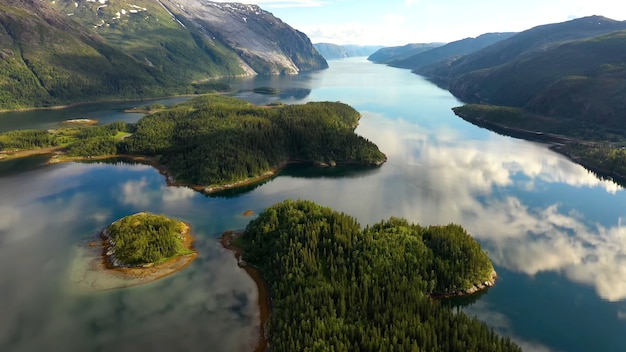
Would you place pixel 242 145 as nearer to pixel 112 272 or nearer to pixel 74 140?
pixel 112 272

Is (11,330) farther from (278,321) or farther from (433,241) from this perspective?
(433,241)

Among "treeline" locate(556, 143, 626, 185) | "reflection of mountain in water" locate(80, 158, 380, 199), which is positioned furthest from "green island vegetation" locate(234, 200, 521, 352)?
"treeline" locate(556, 143, 626, 185)

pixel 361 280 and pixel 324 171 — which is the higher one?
pixel 324 171

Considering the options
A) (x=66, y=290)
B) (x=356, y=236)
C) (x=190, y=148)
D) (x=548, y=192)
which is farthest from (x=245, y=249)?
(x=548, y=192)

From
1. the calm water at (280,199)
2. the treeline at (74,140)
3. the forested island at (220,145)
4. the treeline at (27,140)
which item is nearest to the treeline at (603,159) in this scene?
the calm water at (280,199)

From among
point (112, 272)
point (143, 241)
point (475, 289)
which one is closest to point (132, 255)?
point (143, 241)

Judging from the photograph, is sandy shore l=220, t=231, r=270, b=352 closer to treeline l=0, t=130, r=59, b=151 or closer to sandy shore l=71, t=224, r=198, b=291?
sandy shore l=71, t=224, r=198, b=291

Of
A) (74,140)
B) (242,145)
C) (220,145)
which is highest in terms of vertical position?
(220,145)
